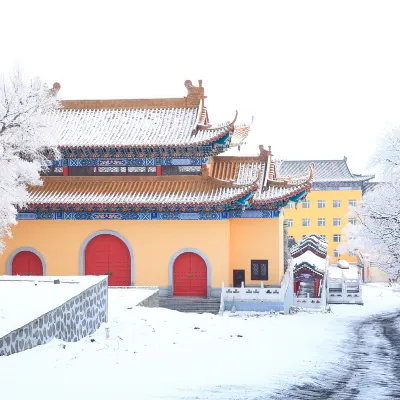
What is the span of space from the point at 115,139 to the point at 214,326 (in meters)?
10.6

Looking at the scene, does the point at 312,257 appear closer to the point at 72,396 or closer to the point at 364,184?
the point at 364,184

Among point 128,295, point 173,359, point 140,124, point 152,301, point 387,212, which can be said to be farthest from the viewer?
point 140,124

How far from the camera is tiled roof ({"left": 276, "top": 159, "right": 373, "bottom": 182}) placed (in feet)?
175

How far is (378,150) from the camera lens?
2038 cm

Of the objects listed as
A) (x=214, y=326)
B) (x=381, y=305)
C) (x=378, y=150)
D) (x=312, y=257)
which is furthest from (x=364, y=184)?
(x=214, y=326)

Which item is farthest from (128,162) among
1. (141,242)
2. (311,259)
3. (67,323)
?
(311,259)

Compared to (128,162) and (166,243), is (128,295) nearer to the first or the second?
(166,243)

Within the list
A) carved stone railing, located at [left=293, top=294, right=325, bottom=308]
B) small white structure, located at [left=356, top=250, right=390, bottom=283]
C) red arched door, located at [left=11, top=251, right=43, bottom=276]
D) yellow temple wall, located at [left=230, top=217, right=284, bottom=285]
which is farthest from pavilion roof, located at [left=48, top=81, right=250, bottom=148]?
small white structure, located at [left=356, top=250, right=390, bottom=283]

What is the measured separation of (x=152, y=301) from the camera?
63.5 ft

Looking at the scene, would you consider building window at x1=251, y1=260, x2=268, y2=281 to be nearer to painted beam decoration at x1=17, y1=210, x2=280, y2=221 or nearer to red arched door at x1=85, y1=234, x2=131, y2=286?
painted beam decoration at x1=17, y1=210, x2=280, y2=221

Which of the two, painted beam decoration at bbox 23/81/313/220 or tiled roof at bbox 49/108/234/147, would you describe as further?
tiled roof at bbox 49/108/234/147

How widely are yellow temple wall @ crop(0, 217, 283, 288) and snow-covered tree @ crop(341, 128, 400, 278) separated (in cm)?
354

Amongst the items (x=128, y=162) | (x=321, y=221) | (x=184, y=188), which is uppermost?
(x=128, y=162)

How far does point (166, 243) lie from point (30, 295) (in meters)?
10.4
